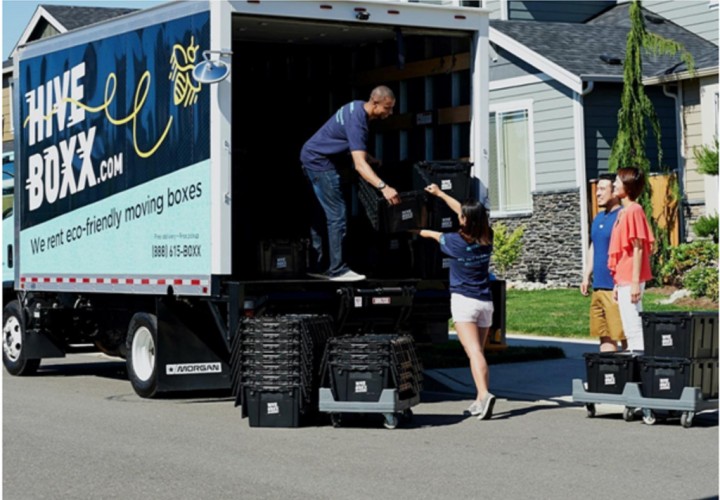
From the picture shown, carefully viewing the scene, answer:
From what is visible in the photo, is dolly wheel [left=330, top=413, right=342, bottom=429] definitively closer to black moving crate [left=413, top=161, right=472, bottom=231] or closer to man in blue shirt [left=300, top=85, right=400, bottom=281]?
man in blue shirt [left=300, top=85, right=400, bottom=281]

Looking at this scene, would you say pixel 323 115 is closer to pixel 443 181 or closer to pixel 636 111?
pixel 443 181

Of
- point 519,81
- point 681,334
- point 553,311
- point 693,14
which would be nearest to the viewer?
point 681,334

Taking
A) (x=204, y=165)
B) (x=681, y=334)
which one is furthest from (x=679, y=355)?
(x=204, y=165)

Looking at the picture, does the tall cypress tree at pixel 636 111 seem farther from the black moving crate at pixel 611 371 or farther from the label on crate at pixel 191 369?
the black moving crate at pixel 611 371

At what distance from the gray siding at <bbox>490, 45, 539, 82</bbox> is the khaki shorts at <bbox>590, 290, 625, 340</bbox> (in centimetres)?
1493

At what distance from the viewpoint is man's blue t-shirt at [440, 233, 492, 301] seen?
12.9m

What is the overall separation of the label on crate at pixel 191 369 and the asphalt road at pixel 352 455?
0.31 metres

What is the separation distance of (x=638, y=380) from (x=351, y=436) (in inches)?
93.4

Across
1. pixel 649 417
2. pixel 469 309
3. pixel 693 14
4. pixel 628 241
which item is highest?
pixel 693 14

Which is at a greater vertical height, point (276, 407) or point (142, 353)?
point (142, 353)

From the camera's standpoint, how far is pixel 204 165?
13539mm

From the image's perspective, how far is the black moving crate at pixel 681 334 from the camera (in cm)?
1212

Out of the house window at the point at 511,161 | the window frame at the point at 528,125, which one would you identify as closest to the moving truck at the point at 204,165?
the window frame at the point at 528,125

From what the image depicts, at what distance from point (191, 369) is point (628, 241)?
14.0 ft
